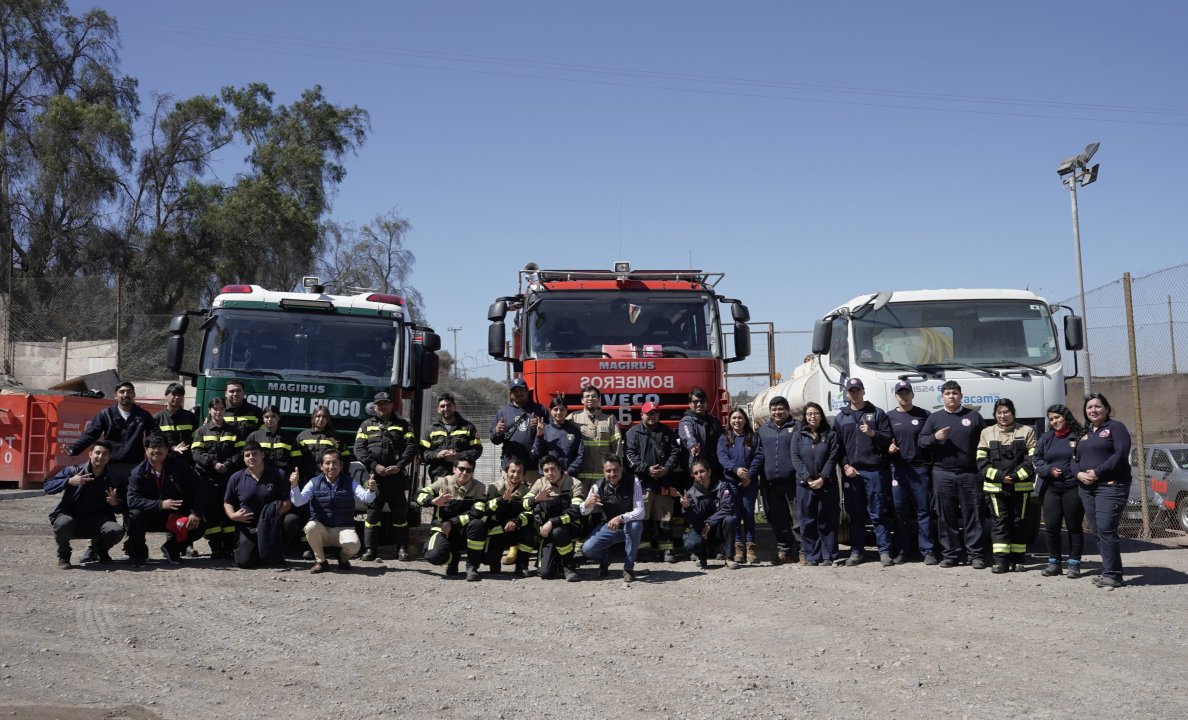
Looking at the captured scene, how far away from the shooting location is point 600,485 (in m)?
10.4

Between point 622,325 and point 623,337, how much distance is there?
0.18 meters

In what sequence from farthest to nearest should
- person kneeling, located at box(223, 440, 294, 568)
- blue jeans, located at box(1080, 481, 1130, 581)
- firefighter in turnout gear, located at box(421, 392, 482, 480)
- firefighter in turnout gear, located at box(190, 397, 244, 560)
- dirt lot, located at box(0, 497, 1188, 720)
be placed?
1. firefighter in turnout gear, located at box(421, 392, 482, 480)
2. firefighter in turnout gear, located at box(190, 397, 244, 560)
3. person kneeling, located at box(223, 440, 294, 568)
4. blue jeans, located at box(1080, 481, 1130, 581)
5. dirt lot, located at box(0, 497, 1188, 720)

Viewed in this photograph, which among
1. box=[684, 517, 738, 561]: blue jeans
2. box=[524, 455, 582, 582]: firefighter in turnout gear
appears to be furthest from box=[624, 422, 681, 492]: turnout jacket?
box=[524, 455, 582, 582]: firefighter in turnout gear

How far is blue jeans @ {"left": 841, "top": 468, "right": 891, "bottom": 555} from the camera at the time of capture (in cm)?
1067

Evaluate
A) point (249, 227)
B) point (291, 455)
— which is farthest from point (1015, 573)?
point (249, 227)

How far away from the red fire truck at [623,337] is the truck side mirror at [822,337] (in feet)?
2.90

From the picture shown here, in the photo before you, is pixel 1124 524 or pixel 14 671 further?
pixel 1124 524

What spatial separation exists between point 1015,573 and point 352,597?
21.0ft

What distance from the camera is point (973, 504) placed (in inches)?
405

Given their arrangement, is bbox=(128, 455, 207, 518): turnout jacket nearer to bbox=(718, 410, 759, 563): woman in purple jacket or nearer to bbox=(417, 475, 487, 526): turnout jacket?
bbox=(417, 475, 487, 526): turnout jacket

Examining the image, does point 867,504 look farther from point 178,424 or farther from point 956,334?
point 178,424

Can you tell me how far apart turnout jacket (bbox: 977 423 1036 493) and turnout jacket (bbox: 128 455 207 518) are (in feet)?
25.9

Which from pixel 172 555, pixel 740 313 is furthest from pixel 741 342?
pixel 172 555

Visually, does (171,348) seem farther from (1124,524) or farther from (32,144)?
(32,144)
